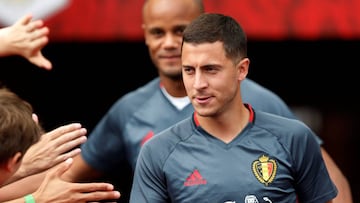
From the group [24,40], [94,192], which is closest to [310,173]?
[94,192]

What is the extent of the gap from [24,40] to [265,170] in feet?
5.02

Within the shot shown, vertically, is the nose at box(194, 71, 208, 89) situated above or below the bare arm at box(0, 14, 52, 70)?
below

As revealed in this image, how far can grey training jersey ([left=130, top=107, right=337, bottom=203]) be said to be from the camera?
4.21 metres

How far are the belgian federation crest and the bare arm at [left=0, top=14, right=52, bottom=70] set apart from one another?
52.5 inches

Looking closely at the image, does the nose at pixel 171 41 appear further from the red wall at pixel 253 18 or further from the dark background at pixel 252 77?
the dark background at pixel 252 77

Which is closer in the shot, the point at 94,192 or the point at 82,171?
the point at 94,192

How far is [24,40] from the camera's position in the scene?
198 inches

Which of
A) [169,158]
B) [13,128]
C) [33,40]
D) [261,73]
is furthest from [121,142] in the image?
A: [261,73]

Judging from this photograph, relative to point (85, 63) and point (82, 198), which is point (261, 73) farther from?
point (82, 198)

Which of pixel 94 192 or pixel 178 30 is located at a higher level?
pixel 178 30

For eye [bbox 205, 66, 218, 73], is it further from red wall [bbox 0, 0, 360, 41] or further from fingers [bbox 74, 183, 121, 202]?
red wall [bbox 0, 0, 360, 41]

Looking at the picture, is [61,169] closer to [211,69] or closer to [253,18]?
[211,69]

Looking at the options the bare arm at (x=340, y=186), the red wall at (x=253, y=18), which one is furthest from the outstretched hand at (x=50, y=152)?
the red wall at (x=253, y=18)

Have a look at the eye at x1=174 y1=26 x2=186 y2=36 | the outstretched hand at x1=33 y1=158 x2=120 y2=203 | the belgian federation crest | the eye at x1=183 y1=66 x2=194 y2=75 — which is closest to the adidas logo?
the belgian federation crest
